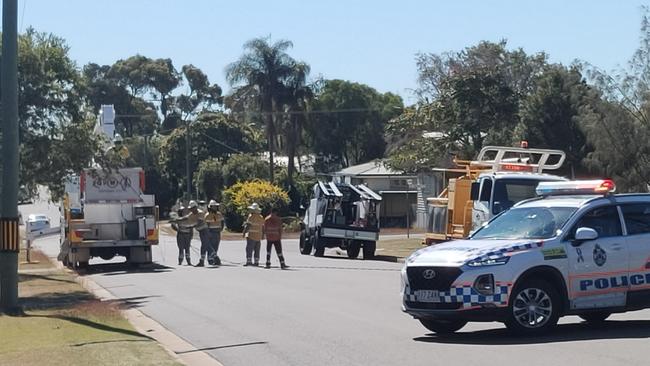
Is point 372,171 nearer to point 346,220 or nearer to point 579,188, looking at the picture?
point 346,220

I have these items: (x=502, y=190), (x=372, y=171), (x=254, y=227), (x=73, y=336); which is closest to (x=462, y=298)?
(x=73, y=336)

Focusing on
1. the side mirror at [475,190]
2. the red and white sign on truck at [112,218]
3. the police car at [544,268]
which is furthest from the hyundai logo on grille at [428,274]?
the red and white sign on truck at [112,218]

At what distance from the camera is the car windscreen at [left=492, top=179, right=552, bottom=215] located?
25828 millimetres

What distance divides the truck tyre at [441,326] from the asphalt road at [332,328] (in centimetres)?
17

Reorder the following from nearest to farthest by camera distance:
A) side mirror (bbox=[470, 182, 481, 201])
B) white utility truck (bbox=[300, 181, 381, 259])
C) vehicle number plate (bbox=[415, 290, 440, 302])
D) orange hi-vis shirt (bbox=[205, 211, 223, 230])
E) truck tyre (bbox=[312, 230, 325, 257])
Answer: vehicle number plate (bbox=[415, 290, 440, 302]), side mirror (bbox=[470, 182, 481, 201]), orange hi-vis shirt (bbox=[205, 211, 223, 230]), white utility truck (bbox=[300, 181, 381, 259]), truck tyre (bbox=[312, 230, 325, 257])

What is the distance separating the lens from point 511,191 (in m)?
26.0

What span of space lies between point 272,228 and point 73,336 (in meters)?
16.1

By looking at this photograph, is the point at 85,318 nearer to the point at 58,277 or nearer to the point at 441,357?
the point at 441,357

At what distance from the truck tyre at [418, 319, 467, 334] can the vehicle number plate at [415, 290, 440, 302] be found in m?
0.56

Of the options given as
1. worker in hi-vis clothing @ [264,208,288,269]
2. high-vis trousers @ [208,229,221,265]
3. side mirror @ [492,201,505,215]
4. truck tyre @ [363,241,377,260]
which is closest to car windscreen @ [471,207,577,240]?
side mirror @ [492,201,505,215]

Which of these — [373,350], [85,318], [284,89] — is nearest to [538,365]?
[373,350]

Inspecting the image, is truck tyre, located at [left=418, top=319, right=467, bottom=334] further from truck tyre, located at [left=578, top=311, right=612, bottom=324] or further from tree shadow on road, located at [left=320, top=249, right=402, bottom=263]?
tree shadow on road, located at [left=320, top=249, right=402, bottom=263]

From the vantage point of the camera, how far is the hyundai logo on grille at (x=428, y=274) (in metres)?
13.5

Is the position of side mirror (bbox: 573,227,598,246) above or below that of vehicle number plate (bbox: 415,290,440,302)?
above
